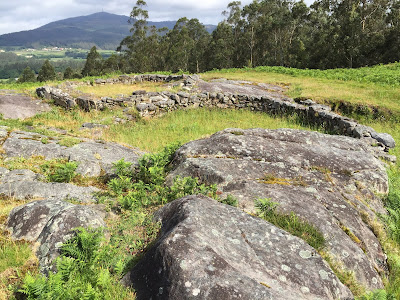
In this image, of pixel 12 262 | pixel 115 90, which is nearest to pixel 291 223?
pixel 12 262

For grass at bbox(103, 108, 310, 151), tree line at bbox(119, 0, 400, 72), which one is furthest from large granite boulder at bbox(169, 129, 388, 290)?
tree line at bbox(119, 0, 400, 72)

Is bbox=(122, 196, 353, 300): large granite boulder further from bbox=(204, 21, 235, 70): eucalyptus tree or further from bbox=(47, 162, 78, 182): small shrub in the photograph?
bbox=(204, 21, 235, 70): eucalyptus tree

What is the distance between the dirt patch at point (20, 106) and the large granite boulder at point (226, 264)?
15.8 meters

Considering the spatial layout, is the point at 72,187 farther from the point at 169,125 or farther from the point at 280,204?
the point at 169,125

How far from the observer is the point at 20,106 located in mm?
17531

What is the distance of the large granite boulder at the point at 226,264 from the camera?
318cm

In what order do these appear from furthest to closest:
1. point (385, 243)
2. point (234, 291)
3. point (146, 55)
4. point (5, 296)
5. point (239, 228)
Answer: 1. point (146, 55)
2. point (385, 243)
3. point (239, 228)
4. point (5, 296)
5. point (234, 291)

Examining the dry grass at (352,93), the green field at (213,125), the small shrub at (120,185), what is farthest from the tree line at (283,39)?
the small shrub at (120,185)

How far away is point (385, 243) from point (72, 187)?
677 centimetres

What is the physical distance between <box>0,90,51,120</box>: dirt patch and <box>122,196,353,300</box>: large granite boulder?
15776mm

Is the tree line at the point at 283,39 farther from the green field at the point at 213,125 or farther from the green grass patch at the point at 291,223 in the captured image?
the green grass patch at the point at 291,223

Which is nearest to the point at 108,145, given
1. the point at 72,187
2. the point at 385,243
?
the point at 72,187

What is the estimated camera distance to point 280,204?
17.7 ft

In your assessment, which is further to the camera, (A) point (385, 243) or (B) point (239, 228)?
(A) point (385, 243)
